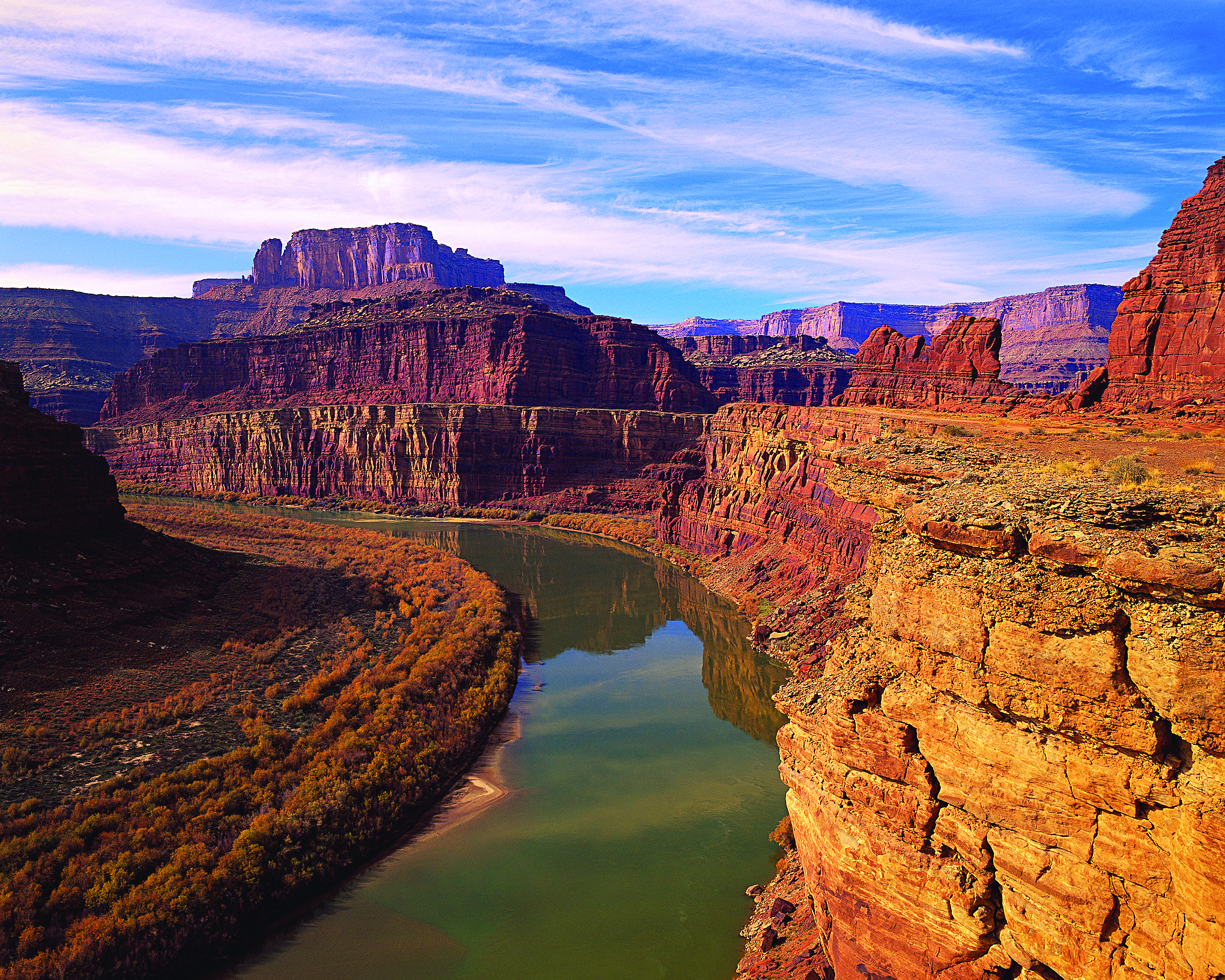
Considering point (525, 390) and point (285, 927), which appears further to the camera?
point (525, 390)

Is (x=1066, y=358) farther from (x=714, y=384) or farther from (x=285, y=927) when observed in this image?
(x=285, y=927)

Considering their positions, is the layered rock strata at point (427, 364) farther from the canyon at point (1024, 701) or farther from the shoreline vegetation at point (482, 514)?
the canyon at point (1024, 701)

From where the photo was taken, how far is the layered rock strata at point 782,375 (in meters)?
148

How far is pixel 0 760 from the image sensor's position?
69.3 feet

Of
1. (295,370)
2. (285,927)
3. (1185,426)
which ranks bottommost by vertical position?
(285,927)

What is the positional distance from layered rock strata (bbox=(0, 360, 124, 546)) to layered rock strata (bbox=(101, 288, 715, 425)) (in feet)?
264

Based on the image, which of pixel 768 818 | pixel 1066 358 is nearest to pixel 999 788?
pixel 768 818

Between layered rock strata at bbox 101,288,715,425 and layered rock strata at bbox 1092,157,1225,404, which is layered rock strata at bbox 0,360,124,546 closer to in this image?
layered rock strata at bbox 1092,157,1225,404

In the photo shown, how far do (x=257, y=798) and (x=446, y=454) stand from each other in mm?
81193

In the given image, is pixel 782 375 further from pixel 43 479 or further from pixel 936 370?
pixel 43 479

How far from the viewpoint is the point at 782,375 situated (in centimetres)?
14988

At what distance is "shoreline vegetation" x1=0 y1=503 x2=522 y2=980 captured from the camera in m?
15.0

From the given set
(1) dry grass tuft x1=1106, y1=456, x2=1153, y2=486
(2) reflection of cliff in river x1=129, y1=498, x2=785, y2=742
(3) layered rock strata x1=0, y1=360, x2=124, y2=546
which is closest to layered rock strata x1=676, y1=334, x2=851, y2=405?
(2) reflection of cliff in river x1=129, y1=498, x2=785, y2=742

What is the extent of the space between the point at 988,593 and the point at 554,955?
1342 cm
